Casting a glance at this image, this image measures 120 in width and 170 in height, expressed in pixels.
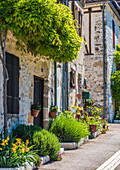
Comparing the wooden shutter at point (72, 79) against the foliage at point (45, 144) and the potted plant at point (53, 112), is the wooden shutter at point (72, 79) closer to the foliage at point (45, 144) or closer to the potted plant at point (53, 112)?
the potted plant at point (53, 112)

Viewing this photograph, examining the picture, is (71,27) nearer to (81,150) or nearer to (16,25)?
(16,25)

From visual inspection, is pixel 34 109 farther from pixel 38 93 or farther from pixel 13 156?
pixel 13 156

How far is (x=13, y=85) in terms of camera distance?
744cm

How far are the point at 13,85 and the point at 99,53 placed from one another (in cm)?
1193

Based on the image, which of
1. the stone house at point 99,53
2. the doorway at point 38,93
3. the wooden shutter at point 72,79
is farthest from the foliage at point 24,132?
the stone house at point 99,53

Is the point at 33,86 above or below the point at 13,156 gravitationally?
above

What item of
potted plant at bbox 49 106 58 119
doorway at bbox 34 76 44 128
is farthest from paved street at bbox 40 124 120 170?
doorway at bbox 34 76 44 128

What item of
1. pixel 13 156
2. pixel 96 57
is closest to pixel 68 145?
pixel 13 156

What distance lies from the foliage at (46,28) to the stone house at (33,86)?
0.44 meters

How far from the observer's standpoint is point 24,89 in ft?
26.4

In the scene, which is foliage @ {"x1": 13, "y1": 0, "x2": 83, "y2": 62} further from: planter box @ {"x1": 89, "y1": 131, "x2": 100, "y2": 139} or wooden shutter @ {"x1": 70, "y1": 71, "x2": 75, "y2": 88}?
wooden shutter @ {"x1": 70, "y1": 71, "x2": 75, "y2": 88}

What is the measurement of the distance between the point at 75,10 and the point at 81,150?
7.12 m

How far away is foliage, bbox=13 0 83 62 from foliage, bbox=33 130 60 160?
1.97m

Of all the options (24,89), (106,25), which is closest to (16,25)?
(24,89)
